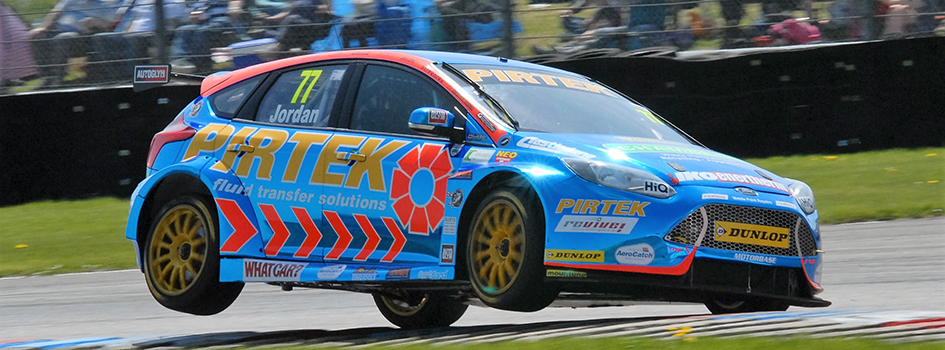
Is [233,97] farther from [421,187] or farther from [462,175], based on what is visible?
[462,175]

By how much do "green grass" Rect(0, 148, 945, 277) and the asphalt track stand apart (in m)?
0.67

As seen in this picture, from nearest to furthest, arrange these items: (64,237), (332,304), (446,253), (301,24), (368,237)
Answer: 1. (446,253)
2. (368,237)
3. (332,304)
4. (64,237)
5. (301,24)

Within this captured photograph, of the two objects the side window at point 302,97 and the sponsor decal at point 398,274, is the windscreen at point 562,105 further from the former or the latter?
the sponsor decal at point 398,274

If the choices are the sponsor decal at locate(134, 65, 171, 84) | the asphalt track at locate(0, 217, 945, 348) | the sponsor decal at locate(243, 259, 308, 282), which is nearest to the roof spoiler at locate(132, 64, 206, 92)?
the sponsor decal at locate(134, 65, 171, 84)

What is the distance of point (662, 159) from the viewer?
554 cm

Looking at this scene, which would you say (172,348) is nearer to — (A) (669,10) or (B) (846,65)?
(A) (669,10)

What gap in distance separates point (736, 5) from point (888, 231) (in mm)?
3223

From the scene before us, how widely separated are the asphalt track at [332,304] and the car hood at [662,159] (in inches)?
28.9

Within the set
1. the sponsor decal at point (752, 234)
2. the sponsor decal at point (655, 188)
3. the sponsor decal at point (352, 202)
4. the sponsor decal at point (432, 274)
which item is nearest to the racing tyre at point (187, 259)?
the sponsor decal at point (352, 202)

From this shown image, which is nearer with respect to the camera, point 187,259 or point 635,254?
point 635,254

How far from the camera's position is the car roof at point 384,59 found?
21.1 ft

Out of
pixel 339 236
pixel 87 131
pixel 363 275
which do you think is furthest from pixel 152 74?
pixel 87 131

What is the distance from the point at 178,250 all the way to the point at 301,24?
19.0ft

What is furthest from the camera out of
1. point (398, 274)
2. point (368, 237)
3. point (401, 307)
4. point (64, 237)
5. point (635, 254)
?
point (64, 237)
